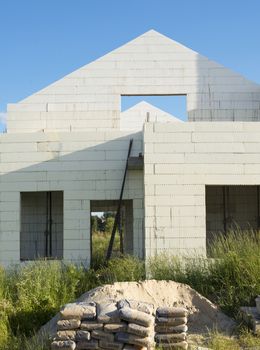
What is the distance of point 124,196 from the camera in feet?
39.9

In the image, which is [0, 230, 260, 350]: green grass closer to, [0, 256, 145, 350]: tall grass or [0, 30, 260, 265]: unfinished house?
[0, 256, 145, 350]: tall grass

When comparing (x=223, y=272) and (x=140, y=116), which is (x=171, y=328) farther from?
(x=140, y=116)

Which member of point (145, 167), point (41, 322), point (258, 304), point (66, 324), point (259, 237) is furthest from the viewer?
point (145, 167)

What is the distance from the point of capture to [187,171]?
34.8 feet

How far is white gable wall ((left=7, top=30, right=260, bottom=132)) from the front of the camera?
43.7 ft

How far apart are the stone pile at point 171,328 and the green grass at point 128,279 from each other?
1.68ft

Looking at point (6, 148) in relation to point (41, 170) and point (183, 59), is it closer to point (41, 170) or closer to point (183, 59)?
point (41, 170)

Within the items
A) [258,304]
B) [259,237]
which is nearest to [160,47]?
[259,237]

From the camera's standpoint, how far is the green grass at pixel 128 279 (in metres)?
7.93

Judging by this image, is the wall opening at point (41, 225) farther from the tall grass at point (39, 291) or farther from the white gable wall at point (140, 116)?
the white gable wall at point (140, 116)

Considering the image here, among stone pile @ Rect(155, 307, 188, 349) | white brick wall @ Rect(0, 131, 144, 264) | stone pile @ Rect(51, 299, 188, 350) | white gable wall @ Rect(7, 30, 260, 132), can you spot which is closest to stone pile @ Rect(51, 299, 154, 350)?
stone pile @ Rect(51, 299, 188, 350)

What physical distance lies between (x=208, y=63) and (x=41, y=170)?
4.98m

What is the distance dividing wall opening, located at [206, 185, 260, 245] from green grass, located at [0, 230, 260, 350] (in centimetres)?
397

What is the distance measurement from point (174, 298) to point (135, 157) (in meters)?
4.45
